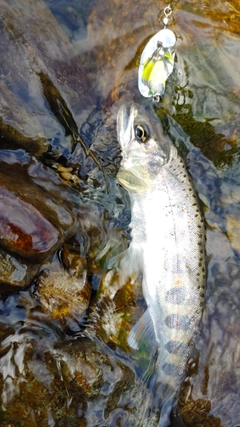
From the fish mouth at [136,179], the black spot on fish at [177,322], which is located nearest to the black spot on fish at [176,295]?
the black spot on fish at [177,322]

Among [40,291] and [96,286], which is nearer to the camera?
[40,291]

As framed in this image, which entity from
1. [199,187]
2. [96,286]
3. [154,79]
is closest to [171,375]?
[96,286]

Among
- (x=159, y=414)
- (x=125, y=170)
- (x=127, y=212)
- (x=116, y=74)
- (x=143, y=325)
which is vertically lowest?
(x=159, y=414)

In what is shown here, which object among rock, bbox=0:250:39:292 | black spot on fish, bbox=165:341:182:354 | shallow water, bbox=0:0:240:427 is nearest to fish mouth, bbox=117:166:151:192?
shallow water, bbox=0:0:240:427

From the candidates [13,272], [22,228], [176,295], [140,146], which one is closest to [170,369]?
[176,295]

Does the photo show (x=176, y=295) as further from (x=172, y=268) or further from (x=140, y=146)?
(x=140, y=146)

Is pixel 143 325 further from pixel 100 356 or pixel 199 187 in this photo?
pixel 199 187

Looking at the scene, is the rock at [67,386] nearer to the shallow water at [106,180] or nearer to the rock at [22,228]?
the shallow water at [106,180]
